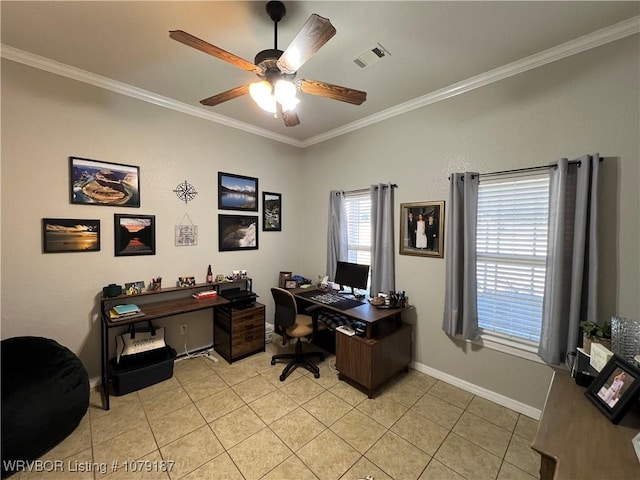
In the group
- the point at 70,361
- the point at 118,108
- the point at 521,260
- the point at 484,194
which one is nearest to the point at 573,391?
the point at 521,260

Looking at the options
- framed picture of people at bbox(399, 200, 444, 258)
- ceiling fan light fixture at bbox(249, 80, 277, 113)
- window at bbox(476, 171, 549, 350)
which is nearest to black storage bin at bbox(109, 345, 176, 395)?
ceiling fan light fixture at bbox(249, 80, 277, 113)

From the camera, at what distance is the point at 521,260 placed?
221 centimetres

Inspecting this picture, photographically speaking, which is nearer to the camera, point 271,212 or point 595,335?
point 595,335

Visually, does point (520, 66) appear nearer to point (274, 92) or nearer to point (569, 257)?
point (569, 257)

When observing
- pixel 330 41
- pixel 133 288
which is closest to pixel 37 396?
pixel 133 288

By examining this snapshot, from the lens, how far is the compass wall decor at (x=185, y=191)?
2.97m

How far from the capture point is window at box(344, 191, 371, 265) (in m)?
3.38

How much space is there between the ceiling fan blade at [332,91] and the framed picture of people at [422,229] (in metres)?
1.39

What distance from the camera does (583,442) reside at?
102 cm

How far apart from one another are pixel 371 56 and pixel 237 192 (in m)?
2.20

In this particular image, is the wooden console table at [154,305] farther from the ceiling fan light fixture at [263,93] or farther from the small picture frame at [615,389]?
the small picture frame at [615,389]

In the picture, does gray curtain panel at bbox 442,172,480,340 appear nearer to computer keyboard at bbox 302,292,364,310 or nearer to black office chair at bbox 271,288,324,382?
computer keyboard at bbox 302,292,364,310

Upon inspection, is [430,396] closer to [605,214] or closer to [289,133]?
[605,214]

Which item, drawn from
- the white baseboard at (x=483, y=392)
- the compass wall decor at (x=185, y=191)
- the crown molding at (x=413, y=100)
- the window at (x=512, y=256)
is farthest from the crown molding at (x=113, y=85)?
the white baseboard at (x=483, y=392)
